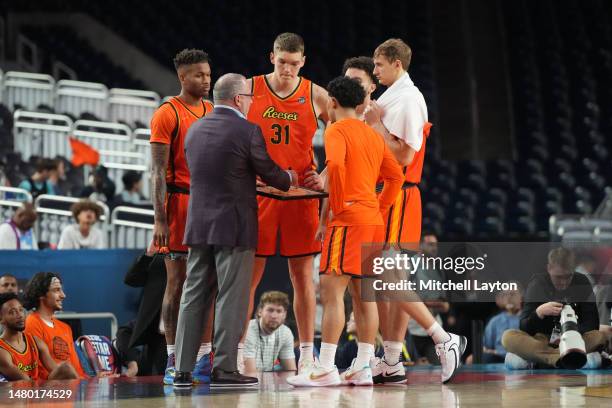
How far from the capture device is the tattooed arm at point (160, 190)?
20.7 ft

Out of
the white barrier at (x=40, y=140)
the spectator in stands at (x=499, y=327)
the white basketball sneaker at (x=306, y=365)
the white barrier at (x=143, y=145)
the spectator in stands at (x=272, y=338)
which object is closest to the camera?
the white basketball sneaker at (x=306, y=365)

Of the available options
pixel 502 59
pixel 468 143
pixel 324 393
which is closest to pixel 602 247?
pixel 324 393

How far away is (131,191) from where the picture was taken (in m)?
12.0

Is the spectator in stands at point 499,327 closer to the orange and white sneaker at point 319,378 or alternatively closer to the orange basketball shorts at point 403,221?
the orange basketball shorts at point 403,221

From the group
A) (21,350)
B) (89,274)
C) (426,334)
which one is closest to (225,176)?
(21,350)

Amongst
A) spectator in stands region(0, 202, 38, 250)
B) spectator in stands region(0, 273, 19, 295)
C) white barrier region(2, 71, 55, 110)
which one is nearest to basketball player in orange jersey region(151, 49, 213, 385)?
spectator in stands region(0, 273, 19, 295)

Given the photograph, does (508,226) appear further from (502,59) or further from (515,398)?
(515,398)

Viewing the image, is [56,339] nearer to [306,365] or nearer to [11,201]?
[306,365]

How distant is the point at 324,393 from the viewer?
5707 mm

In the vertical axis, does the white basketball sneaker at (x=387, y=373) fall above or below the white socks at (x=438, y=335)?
below

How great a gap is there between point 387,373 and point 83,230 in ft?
15.4

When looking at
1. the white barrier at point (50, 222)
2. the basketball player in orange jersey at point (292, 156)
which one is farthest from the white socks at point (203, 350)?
the white barrier at point (50, 222)

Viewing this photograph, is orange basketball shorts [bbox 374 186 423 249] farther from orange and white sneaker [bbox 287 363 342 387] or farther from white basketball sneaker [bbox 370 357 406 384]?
orange and white sneaker [bbox 287 363 342 387]

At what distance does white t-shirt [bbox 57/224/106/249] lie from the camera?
10328 mm
